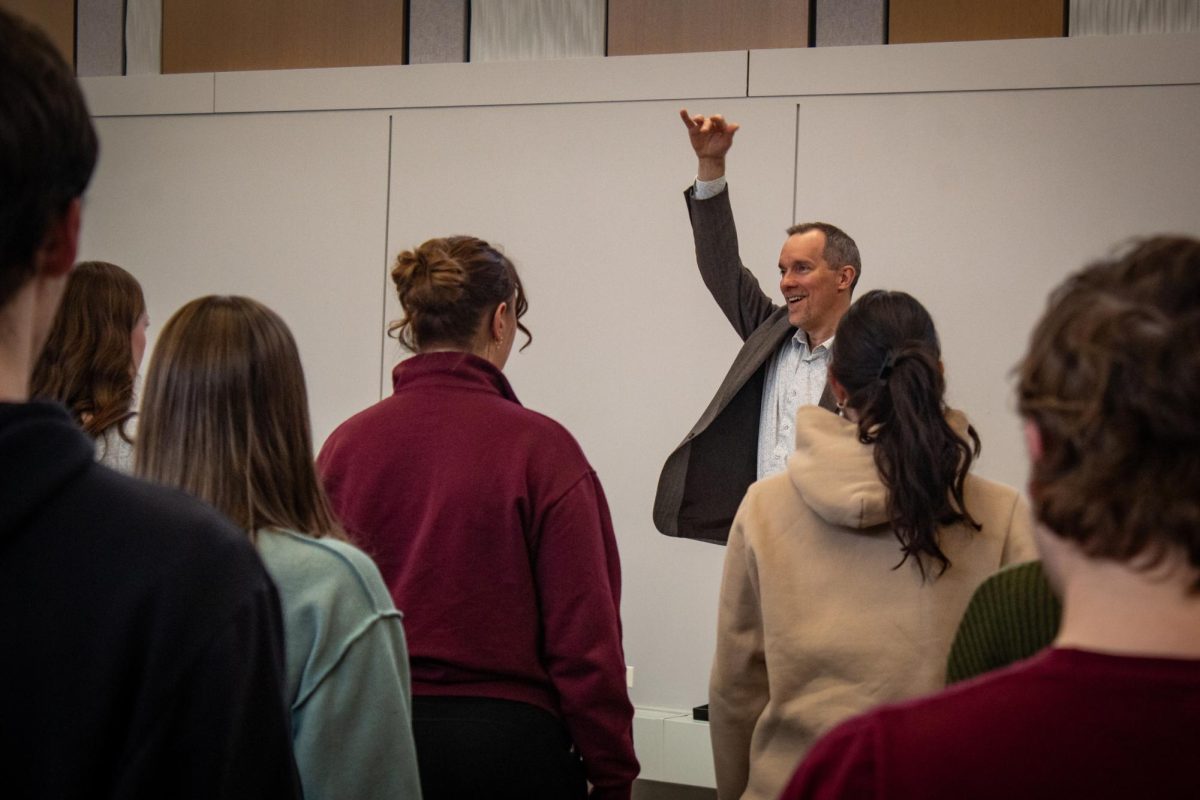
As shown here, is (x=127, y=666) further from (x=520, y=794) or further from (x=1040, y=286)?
(x=1040, y=286)

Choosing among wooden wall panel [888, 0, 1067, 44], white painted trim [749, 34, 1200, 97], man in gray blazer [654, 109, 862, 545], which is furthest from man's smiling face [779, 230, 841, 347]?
wooden wall panel [888, 0, 1067, 44]

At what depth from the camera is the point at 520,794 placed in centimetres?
199

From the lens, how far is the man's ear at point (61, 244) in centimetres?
82

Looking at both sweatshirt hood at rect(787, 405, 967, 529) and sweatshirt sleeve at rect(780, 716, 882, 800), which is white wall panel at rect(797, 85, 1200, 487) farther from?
sweatshirt sleeve at rect(780, 716, 882, 800)

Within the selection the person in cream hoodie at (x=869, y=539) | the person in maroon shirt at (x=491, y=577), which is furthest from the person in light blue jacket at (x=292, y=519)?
the person in cream hoodie at (x=869, y=539)

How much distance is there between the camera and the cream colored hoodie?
1.93 meters

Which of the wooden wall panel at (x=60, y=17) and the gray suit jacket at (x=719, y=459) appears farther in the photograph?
the wooden wall panel at (x=60, y=17)

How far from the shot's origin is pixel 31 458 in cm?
80

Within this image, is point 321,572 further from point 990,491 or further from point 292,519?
point 990,491

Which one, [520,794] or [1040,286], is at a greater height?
[1040,286]

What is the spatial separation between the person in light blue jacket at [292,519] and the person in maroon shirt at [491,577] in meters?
0.44

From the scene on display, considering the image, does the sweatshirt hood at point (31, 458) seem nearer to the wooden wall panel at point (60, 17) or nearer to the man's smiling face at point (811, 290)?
the man's smiling face at point (811, 290)

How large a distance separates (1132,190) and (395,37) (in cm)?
285

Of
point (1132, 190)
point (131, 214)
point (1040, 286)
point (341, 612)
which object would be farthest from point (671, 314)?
point (341, 612)
